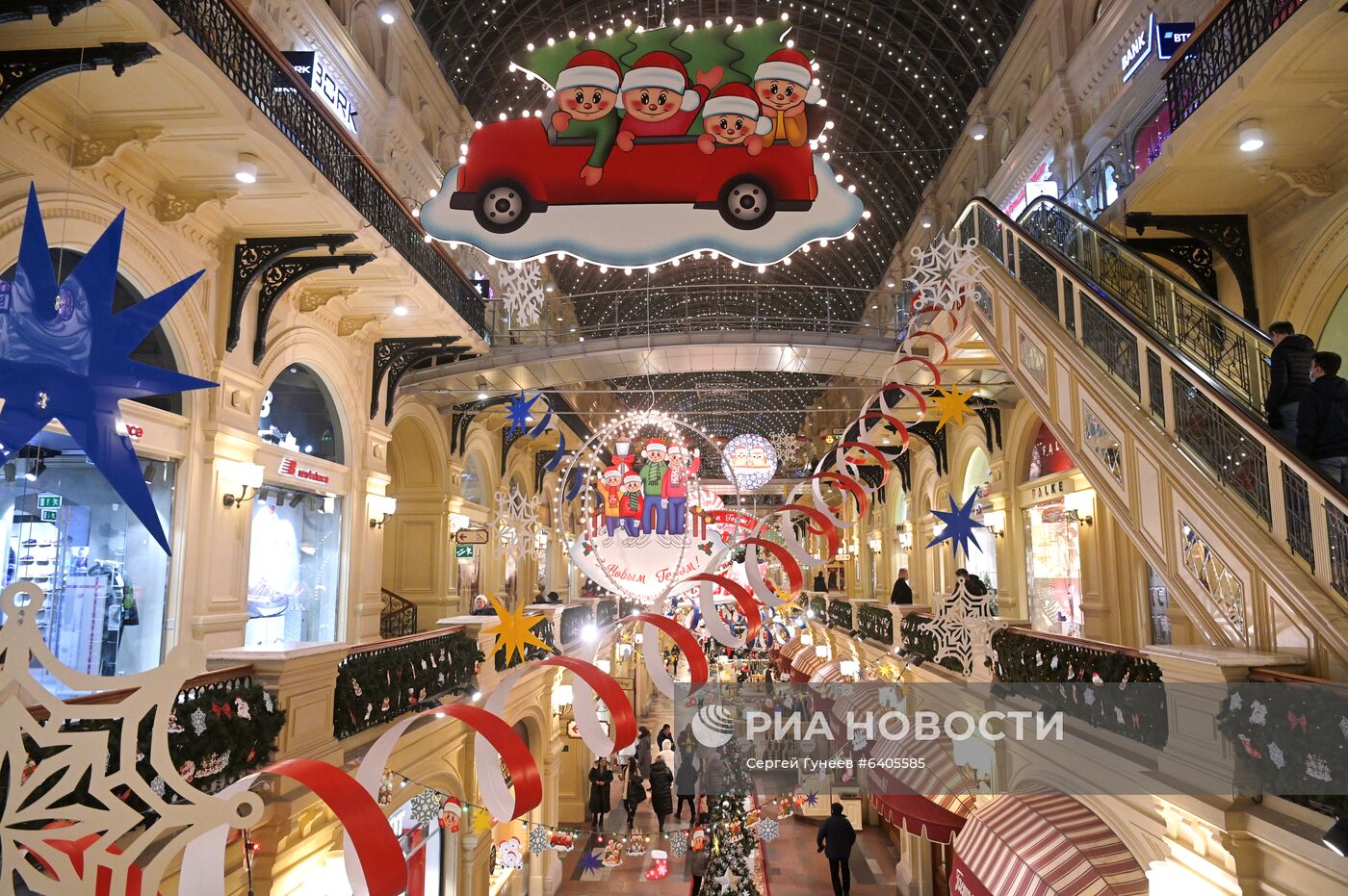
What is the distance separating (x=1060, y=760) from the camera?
769cm

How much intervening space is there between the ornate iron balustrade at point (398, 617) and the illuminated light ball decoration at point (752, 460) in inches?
243

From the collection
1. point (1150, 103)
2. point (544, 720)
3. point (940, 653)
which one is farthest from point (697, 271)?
point (940, 653)

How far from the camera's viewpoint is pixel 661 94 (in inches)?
142

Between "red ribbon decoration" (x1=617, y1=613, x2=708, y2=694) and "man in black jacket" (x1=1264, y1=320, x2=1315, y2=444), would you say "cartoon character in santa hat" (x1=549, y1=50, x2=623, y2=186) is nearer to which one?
"red ribbon decoration" (x1=617, y1=613, x2=708, y2=694)

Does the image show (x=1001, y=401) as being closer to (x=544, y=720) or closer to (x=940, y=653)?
(x=940, y=653)

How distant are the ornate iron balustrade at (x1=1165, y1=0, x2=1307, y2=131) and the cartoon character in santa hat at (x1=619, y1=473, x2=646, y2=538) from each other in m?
5.46

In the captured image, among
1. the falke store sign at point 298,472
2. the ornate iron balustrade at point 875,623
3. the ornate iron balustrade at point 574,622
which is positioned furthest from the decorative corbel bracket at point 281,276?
the ornate iron balustrade at point 875,623

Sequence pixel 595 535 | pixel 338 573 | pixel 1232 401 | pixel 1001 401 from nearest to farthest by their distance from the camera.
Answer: pixel 1232 401
pixel 595 535
pixel 338 573
pixel 1001 401

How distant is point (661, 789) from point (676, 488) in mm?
A: 9493

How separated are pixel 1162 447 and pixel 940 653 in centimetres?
303

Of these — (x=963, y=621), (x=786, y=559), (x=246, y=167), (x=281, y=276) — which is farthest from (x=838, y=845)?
(x=246, y=167)

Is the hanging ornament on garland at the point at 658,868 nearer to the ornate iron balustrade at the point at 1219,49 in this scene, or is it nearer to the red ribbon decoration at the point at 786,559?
the red ribbon decoration at the point at 786,559

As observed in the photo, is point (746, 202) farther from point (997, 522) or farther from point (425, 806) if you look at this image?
point (997, 522)

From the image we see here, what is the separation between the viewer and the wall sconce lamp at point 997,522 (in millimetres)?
14741
